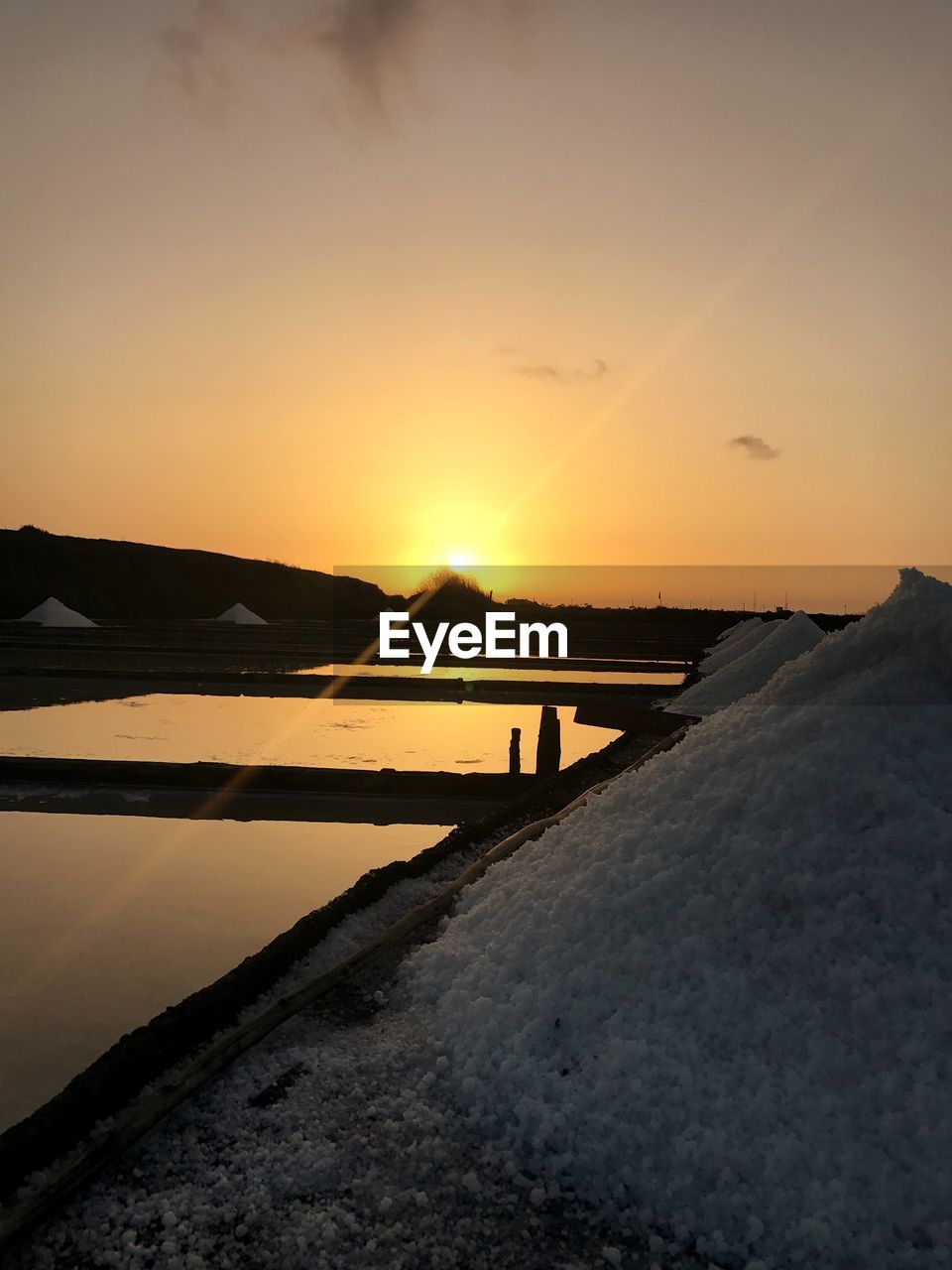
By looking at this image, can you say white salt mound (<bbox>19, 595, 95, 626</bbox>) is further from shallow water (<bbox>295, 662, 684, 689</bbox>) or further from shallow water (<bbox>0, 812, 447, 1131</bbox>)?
shallow water (<bbox>0, 812, 447, 1131</bbox>)

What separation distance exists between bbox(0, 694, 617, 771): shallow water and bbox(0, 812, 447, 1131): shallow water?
224 cm

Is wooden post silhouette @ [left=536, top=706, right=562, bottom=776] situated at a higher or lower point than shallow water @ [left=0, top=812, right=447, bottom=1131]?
higher

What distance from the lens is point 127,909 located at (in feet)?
14.0

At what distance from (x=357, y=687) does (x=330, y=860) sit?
1031 centimetres

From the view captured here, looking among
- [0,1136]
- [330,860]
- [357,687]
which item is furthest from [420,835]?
[357,687]

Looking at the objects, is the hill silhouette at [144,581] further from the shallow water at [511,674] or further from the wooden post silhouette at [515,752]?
the wooden post silhouette at [515,752]

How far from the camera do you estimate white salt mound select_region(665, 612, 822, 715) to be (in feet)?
29.5

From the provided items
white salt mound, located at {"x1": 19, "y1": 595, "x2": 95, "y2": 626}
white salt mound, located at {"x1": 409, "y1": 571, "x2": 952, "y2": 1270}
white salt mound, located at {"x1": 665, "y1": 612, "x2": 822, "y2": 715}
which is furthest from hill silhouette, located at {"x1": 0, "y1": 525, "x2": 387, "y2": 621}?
white salt mound, located at {"x1": 409, "y1": 571, "x2": 952, "y2": 1270}

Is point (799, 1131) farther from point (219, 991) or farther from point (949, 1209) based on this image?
point (219, 991)

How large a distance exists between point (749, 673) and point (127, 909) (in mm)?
6963

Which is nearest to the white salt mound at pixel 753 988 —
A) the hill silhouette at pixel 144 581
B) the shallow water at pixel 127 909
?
the shallow water at pixel 127 909

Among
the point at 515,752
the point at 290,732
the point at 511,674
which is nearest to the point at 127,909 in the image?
the point at 515,752

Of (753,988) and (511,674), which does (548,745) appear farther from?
(511,674)

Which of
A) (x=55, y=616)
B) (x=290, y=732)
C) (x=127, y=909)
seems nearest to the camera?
(x=127, y=909)
